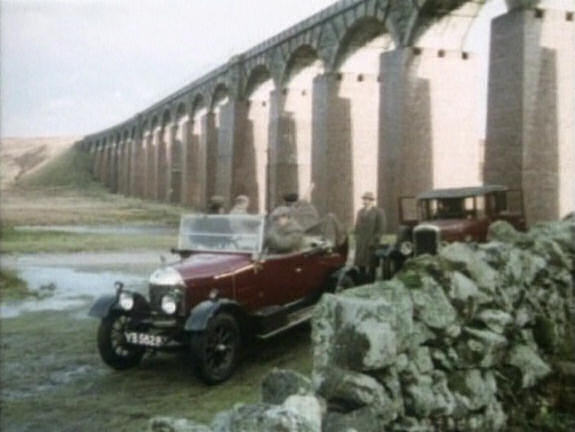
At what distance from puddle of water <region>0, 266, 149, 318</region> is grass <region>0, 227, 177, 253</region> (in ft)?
14.8

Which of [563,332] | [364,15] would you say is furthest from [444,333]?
[364,15]

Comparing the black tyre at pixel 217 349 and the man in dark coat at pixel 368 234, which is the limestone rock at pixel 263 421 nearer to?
the black tyre at pixel 217 349

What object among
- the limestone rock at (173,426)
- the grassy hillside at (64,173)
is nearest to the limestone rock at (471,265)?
the limestone rock at (173,426)

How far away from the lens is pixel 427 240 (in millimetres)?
10648

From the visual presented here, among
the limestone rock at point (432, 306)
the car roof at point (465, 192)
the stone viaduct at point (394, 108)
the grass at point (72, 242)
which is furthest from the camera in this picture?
the grass at point (72, 242)

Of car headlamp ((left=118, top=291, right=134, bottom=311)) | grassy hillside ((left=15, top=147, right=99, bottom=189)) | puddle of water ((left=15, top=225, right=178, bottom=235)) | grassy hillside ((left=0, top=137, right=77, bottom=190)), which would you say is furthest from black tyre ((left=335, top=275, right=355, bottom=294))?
grassy hillside ((left=0, top=137, right=77, bottom=190))

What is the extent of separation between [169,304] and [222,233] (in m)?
1.22

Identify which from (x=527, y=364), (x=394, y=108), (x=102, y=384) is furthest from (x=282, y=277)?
(x=394, y=108)

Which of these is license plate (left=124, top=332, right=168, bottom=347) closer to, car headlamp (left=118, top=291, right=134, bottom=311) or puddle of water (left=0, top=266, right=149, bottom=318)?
car headlamp (left=118, top=291, right=134, bottom=311)

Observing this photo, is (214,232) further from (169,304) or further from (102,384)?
(102,384)

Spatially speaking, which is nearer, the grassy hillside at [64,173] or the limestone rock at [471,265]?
the limestone rock at [471,265]

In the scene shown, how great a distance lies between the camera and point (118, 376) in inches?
269

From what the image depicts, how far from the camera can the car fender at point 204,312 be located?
6.21 metres

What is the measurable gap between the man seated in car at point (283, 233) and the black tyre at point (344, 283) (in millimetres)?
906
